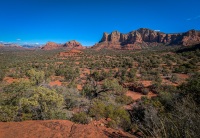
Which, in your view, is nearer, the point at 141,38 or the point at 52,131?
the point at 52,131

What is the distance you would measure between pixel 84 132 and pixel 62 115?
2544 millimetres

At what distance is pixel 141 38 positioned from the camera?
416 ft

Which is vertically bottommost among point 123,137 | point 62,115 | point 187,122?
point 62,115

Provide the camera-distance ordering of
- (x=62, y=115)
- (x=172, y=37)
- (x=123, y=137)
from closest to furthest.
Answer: (x=123, y=137)
(x=62, y=115)
(x=172, y=37)

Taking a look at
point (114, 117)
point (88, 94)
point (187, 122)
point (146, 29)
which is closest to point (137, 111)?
point (114, 117)

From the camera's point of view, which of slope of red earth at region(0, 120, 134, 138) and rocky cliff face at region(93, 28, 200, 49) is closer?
slope of red earth at region(0, 120, 134, 138)

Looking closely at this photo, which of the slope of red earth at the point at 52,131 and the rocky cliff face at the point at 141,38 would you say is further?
the rocky cliff face at the point at 141,38

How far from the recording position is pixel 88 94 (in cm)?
1256

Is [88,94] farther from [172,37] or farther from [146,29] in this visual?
[146,29]

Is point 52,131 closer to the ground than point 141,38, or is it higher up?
closer to the ground

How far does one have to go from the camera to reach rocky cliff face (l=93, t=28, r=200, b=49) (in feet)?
346

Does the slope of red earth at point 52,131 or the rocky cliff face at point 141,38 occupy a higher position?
the rocky cliff face at point 141,38

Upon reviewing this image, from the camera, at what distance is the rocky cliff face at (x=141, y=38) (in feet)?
346

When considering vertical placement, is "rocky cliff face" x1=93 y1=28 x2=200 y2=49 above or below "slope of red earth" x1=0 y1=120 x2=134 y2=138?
above
